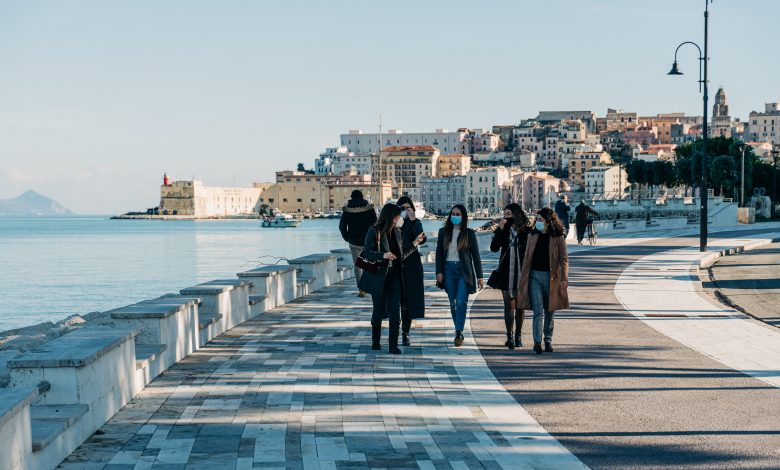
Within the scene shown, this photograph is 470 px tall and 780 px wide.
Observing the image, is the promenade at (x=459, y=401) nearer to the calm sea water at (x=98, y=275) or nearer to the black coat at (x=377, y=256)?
the black coat at (x=377, y=256)

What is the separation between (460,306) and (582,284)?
963 centimetres

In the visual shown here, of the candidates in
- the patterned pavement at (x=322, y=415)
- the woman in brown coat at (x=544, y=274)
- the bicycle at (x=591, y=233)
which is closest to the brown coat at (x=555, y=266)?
the woman in brown coat at (x=544, y=274)

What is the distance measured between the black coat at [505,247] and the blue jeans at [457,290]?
46 centimetres

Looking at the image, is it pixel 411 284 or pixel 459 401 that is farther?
pixel 411 284

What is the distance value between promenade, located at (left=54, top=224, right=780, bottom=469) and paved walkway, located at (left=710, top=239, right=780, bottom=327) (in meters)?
2.48

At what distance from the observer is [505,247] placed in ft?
40.0

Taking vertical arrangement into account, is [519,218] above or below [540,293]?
above

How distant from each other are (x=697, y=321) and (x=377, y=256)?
19.2 ft

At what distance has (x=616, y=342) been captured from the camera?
1266 centimetres

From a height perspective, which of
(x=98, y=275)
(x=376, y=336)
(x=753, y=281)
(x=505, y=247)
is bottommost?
(x=98, y=275)

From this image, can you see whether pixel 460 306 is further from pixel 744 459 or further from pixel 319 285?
pixel 319 285

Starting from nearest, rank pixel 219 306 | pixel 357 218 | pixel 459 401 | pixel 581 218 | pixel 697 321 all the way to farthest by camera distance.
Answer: pixel 459 401
pixel 219 306
pixel 697 321
pixel 357 218
pixel 581 218

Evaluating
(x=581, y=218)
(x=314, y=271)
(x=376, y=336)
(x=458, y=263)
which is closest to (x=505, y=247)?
(x=458, y=263)

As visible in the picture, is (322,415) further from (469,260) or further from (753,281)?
(753,281)
